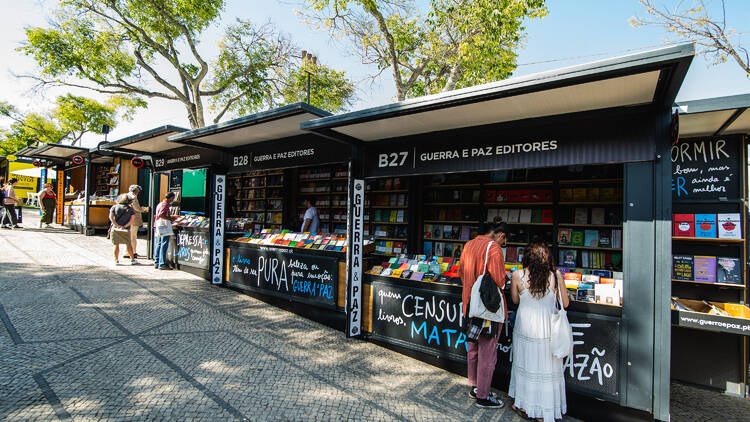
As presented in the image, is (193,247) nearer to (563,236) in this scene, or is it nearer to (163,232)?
(163,232)

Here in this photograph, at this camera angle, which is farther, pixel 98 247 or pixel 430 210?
pixel 98 247

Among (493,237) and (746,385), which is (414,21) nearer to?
(493,237)

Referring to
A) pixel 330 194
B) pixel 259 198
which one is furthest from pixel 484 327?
pixel 259 198

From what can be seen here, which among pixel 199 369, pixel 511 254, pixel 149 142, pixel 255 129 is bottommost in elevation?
pixel 199 369

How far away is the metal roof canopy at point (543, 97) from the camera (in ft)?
7.89

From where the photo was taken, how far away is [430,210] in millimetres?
7379

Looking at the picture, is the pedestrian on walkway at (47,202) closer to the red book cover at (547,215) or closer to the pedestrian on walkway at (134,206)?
the pedestrian on walkway at (134,206)

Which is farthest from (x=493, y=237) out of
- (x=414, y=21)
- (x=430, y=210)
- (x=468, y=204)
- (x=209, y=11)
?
(x=209, y=11)

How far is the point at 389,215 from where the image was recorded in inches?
315

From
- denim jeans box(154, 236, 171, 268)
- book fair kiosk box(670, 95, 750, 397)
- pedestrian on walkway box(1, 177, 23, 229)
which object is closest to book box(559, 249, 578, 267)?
book fair kiosk box(670, 95, 750, 397)

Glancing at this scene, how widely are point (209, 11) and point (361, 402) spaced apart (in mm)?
15918

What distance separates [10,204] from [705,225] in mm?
18850

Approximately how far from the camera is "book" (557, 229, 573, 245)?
18.9ft

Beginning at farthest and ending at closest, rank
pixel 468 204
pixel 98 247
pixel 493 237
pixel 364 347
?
pixel 98 247 → pixel 468 204 → pixel 364 347 → pixel 493 237
